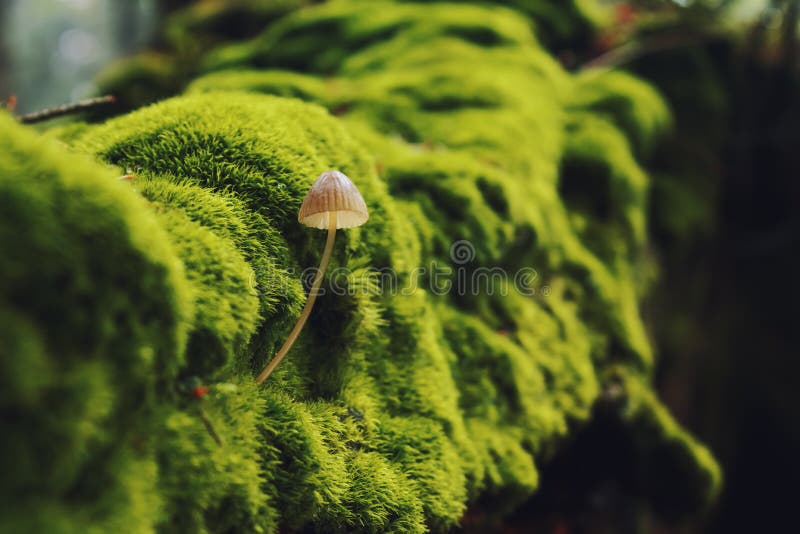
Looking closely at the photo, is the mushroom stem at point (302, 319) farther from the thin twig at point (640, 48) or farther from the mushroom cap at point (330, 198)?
the thin twig at point (640, 48)

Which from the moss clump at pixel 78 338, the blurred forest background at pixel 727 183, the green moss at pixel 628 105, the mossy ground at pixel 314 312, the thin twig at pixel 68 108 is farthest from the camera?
the blurred forest background at pixel 727 183

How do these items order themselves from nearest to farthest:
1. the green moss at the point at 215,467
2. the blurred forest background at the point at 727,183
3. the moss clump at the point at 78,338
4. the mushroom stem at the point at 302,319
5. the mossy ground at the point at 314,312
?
1. the moss clump at the point at 78,338
2. the mossy ground at the point at 314,312
3. the green moss at the point at 215,467
4. the mushroom stem at the point at 302,319
5. the blurred forest background at the point at 727,183

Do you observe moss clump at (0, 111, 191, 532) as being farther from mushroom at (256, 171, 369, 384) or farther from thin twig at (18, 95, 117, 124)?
thin twig at (18, 95, 117, 124)

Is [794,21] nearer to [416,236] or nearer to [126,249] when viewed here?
[416,236]

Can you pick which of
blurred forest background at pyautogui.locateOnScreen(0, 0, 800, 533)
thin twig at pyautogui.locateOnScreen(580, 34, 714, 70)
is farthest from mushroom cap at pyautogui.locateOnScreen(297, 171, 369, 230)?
thin twig at pyautogui.locateOnScreen(580, 34, 714, 70)

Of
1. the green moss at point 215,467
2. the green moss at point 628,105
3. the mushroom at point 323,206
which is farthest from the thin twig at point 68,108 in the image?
the green moss at point 628,105
